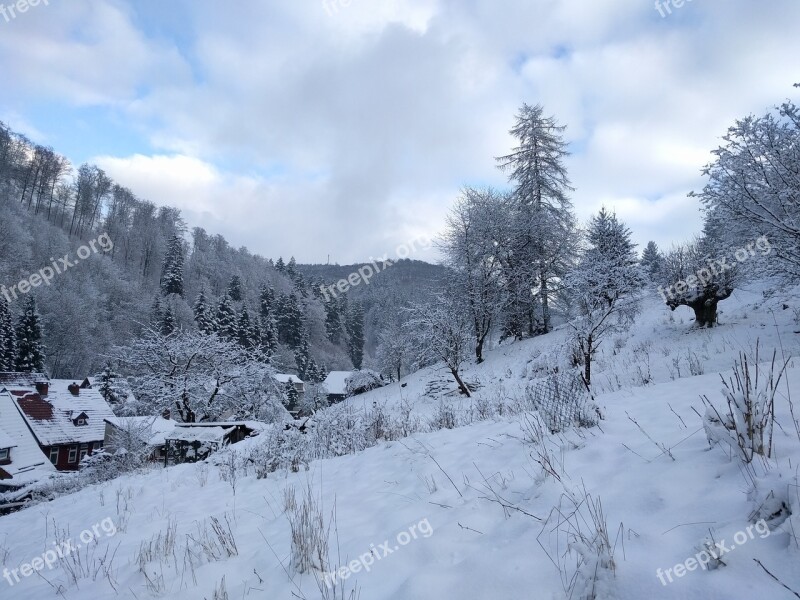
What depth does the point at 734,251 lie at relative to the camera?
1155 cm

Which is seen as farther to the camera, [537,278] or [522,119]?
[522,119]

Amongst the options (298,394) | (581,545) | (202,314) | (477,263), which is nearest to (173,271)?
(202,314)

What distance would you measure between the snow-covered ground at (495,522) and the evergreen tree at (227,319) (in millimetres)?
45241

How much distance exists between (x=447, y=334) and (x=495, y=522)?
1474cm

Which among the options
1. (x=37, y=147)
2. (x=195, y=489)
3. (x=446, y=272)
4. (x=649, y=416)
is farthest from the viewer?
(x=37, y=147)

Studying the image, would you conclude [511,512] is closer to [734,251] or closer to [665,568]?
[665,568]

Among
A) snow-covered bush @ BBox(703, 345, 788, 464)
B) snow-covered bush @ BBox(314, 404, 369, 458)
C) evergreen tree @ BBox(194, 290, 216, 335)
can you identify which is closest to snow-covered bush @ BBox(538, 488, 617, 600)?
snow-covered bush @ BBox(703, 345, 788, 464)

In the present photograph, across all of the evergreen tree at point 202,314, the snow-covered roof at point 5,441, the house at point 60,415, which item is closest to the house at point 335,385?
the evergreen tree at point 202,314

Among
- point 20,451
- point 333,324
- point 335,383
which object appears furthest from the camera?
point 333,324

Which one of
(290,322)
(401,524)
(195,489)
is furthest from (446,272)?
(290,322)

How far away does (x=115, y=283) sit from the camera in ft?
165

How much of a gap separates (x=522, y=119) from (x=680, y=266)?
15.7 m

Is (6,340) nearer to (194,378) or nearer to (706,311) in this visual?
(194,378)

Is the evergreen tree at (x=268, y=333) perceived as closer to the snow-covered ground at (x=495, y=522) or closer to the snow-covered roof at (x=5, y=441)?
the snow-covered roof at (x=5, y=441)
